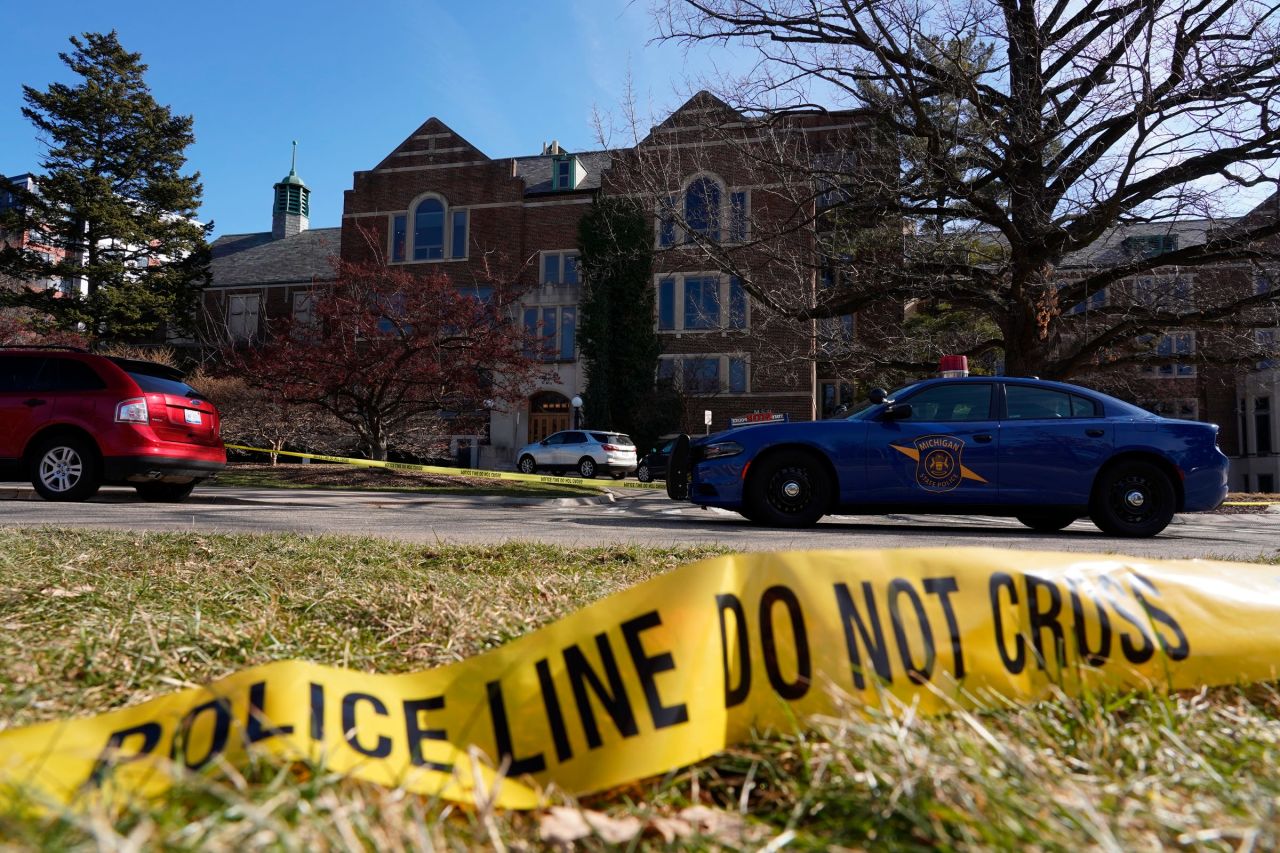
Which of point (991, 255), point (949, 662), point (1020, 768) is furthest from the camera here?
point (991, 255)

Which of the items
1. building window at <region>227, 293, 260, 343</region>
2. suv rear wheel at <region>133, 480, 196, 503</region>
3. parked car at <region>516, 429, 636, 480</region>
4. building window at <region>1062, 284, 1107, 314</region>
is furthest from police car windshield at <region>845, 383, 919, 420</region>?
building window at <region>227, 293, 260, 343</region>

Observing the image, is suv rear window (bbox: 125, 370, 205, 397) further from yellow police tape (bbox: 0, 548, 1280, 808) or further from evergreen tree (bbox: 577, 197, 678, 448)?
evergreen tree (bbox: 577, 197, 678, 448)

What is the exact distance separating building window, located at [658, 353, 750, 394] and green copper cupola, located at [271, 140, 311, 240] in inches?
1052

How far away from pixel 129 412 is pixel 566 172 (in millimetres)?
29041

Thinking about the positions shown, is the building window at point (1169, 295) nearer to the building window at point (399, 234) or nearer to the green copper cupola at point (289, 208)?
the building window at point (399, 234)

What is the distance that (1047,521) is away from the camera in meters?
8.99

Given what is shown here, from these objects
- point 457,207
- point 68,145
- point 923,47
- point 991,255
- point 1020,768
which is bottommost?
point 1020,768

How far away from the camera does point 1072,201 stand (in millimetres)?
11719

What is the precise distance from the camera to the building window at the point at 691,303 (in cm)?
3161

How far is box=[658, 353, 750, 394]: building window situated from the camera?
3228cm

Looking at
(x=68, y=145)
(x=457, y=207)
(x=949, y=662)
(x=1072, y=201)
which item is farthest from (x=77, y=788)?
(x=68, y=145)

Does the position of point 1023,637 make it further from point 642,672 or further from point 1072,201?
point 1072,201

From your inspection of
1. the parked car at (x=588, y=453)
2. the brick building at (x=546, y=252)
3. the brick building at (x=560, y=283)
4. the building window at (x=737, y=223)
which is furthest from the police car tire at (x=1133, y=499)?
the brick building at (x=546, y=252)

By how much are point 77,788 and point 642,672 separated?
75 cm
